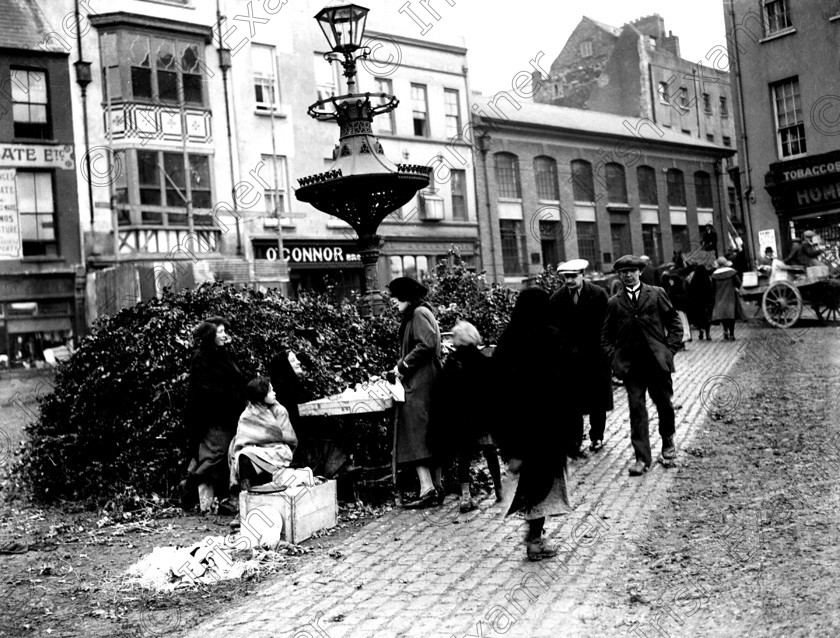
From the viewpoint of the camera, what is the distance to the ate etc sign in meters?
26.3

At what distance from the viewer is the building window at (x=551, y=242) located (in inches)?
1511

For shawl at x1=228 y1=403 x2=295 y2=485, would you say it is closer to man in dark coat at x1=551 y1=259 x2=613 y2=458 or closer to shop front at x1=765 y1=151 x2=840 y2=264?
man in dark coat at x1=551 y1=259 x2=613 y2=458

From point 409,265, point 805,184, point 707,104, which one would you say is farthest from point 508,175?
point 707,104

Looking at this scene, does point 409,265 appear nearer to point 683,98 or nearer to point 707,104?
point 683,98

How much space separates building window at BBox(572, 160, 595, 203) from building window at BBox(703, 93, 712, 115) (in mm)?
17690

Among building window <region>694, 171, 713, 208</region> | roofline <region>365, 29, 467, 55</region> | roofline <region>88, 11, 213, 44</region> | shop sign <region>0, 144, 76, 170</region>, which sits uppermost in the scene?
roofline <region>365, 29, 467, 55</region>

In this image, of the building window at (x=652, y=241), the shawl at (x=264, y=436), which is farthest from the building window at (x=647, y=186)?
the shawl at (x=264, y=436)

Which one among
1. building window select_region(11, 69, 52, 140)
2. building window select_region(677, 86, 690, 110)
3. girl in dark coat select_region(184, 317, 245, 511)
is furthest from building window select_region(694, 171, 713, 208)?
girl in dark coat select_region(184, 317, 245, 511)

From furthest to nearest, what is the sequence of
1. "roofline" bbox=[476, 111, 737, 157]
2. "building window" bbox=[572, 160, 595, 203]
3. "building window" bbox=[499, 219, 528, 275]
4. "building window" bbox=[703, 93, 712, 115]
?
"building window" bbox=[703, 93, 712, 115], "building window" bbox=[572, 160, 595, 203], "building window" bbox=[499, 219, 528, 275], "roofline" bbox=[476, 111, 737, 157]

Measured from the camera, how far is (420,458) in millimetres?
8102

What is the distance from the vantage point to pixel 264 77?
29.8 metres

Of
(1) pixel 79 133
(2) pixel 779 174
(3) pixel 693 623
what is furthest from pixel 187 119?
(3) pixel 693 623

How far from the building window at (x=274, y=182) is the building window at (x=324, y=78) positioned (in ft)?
10.1

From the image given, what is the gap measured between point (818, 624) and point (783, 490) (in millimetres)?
3125
